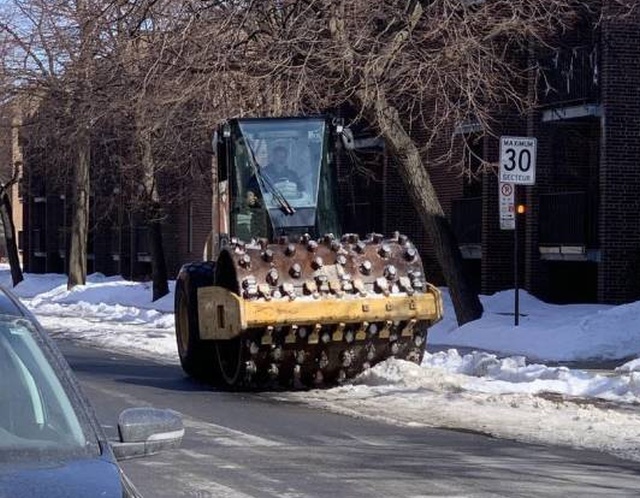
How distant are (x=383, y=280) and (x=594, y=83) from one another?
Answer: 39.1ft

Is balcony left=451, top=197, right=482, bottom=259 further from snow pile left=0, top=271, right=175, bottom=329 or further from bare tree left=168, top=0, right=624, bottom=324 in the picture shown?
bare tree left=168, top=0, right=624, bottom=324

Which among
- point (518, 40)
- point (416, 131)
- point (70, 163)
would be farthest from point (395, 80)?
point (70, 163)

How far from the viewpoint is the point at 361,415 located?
13039 millimetres

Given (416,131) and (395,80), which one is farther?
(416,131)

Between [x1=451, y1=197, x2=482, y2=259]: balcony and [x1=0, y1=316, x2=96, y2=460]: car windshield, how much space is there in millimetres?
24879

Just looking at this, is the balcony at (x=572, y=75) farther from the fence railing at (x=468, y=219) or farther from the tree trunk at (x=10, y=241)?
the tree trunk at (x=10, y=241)

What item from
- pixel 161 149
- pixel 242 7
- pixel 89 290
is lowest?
pixel 89 290

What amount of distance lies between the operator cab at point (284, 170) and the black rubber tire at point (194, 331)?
1.13 metres

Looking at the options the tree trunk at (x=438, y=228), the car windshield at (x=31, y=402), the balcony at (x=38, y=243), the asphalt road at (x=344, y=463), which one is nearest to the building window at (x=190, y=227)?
the balcony at (x=38, y=243)

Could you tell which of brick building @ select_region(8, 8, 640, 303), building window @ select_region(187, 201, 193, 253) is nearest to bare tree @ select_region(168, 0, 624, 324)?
brick building @ select_region(8, 8, 640, 303)

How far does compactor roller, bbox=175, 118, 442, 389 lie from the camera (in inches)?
557

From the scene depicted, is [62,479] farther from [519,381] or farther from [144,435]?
[519,381]

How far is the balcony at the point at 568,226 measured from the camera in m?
25.5

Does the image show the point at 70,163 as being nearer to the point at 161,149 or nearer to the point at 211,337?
the point at 161,149
